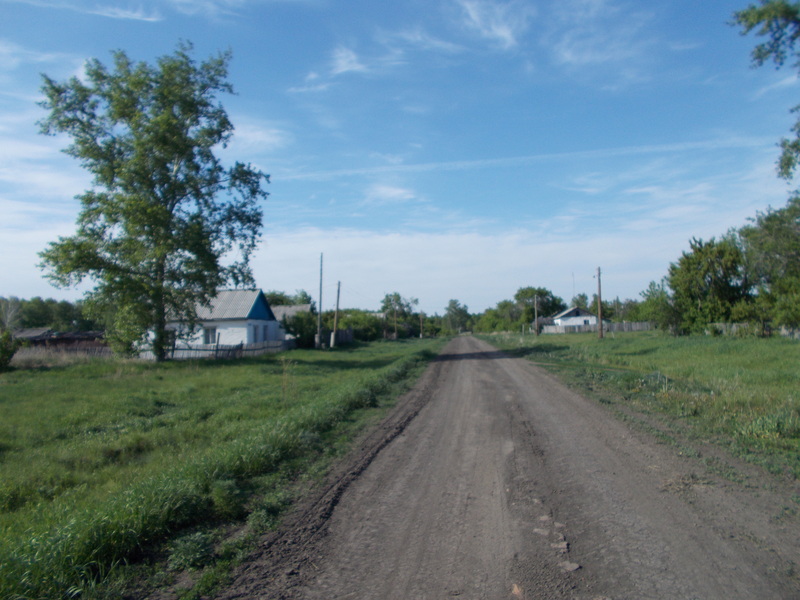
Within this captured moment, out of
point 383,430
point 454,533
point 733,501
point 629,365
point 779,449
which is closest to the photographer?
point 454,533

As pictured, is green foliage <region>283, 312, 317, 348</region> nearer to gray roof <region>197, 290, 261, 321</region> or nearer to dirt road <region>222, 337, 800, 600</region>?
gray roof <region>197, 290, 261, 321</region>

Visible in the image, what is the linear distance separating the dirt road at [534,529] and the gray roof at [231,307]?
109 feet

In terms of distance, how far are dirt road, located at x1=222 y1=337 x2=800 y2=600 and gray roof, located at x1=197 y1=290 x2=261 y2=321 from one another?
33333mm

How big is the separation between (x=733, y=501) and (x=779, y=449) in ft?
9.67

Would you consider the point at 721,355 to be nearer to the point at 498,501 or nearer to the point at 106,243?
the point at 498,501

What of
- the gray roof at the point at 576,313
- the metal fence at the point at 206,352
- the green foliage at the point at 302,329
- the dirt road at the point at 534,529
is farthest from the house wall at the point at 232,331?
the gray roof at the point at 576,313

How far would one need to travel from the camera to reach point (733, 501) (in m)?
5.52

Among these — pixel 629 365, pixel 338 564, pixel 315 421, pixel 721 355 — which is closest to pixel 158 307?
pixel 315 421

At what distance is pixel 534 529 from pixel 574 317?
102171 mm

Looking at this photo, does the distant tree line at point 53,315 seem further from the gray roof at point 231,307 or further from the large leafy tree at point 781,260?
the large leafy tree at point 781,260

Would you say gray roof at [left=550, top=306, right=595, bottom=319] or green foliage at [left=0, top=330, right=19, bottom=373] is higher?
Answer: gray roof at [left=550, top=306, right=595, bottom=319]

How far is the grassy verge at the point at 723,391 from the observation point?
27.1ft

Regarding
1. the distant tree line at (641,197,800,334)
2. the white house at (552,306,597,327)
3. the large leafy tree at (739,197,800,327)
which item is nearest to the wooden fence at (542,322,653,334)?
the white house at (552,306,597,327)

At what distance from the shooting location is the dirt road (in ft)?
12.9
